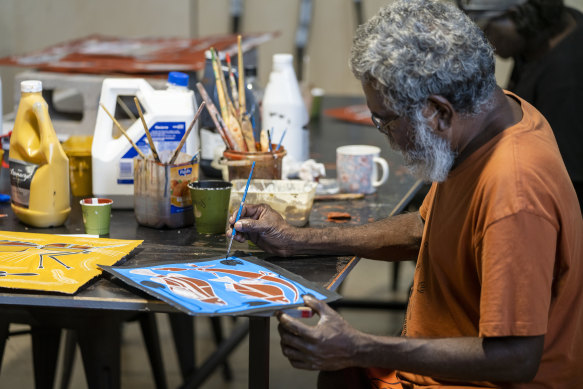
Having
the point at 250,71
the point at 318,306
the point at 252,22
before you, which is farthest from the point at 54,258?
the point at 252,22

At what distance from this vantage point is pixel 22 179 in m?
1.76

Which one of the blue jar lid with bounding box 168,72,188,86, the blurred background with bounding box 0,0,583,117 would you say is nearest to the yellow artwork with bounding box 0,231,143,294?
the blue jar lid with bounding box 168,72,188,86

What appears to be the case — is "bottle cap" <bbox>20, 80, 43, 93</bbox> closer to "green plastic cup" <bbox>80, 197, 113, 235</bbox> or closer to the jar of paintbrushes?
"green plastic cup" <bbox>80, 197, 113, 235</bbox>

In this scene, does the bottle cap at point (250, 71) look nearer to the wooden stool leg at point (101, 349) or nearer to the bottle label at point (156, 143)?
the bottle label at point (156, 143)

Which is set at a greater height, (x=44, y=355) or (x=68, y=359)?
(x=44, y=355)

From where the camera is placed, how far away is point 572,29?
9.18 ft

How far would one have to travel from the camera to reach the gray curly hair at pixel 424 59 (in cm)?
130

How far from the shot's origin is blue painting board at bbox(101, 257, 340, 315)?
4.25 ft

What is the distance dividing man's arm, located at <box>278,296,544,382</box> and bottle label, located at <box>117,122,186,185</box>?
78 centimetres

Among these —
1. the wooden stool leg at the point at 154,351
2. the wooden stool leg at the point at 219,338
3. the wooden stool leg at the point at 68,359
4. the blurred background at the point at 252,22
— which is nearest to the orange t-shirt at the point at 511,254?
the wooden stool leg at the point at 154,351

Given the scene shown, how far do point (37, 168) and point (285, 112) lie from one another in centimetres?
82

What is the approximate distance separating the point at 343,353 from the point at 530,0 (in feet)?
6.50

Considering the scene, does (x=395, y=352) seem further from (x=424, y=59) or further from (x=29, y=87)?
(x=29, y=87)

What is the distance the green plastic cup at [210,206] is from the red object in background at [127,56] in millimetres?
910
